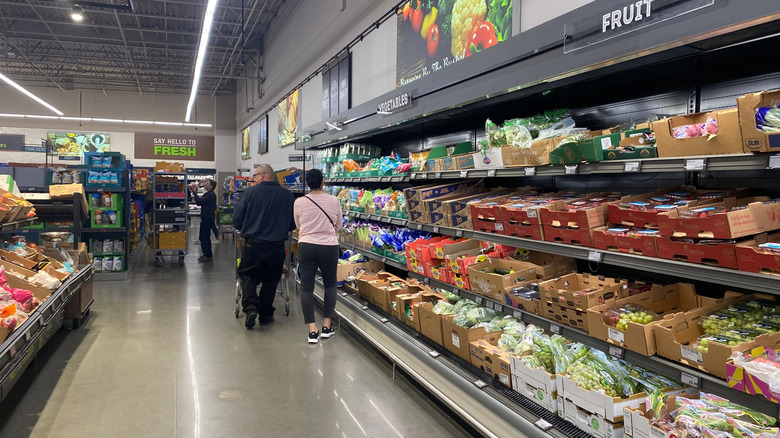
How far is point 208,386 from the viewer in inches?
152

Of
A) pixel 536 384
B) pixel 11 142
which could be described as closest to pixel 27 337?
pixel 536 384

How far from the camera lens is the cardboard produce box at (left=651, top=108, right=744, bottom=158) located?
1843 millimetres

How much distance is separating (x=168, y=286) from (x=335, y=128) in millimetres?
4110

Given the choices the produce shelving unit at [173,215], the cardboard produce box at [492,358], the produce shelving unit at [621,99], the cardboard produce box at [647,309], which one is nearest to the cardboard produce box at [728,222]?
the produce shelving unit at [621,99]

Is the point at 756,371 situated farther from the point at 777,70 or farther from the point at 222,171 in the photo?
the point at 222,171

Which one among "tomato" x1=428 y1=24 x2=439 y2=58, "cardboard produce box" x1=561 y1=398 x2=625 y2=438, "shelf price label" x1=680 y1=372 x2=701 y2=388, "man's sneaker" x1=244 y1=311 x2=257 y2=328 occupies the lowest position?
"man's sneaker" x1=244 y1=311 x2=257 y2=328

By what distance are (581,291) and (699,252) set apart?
66 cm

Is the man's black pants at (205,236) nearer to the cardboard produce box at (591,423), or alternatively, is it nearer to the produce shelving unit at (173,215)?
the produce shelving unit at (173,215)

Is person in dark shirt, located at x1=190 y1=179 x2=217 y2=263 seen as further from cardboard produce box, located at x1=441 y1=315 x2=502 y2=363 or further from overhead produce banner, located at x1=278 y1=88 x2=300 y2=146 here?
cardboard produce box, located at x1=441 y1=315 x2=502 y2=363

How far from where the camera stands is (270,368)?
4.26m

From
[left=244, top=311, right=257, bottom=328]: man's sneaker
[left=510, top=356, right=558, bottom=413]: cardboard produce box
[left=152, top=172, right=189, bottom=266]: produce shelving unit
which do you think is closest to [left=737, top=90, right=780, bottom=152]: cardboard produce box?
[left=510, top=356, right=558, bottom=413]: cardboard produce box

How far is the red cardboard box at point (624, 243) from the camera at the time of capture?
217cm

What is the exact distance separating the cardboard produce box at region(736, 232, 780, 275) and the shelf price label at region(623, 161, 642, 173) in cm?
55

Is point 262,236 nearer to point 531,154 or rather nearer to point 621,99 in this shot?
point 531,154
